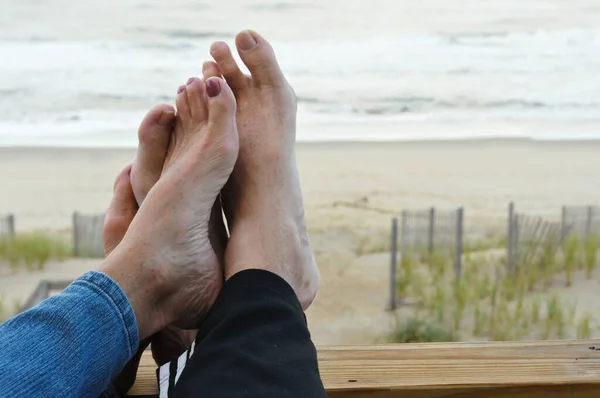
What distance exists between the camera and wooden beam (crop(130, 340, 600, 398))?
508 mm

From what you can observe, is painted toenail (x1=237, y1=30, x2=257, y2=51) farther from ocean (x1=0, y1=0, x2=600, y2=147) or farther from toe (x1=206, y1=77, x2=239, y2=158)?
ocean (x1=0, y1=0, x2=600, y2=147)

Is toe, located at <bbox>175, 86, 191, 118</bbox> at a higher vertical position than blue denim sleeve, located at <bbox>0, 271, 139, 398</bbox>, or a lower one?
higher

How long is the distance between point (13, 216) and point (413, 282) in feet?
2.72

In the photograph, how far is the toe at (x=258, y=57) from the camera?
0.83m

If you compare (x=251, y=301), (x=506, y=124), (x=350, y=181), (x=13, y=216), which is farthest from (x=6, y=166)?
(x=506, y=124)

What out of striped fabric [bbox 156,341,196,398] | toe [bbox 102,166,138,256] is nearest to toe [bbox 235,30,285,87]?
toe [bbox 102,166,138,256]

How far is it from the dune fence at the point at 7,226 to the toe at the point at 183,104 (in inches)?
23.5

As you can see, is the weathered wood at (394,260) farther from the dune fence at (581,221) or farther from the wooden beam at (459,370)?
the wooden beam at (459,370)

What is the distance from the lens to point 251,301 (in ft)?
1.65

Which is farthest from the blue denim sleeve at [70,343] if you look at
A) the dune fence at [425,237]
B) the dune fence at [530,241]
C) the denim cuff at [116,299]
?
the dune fence at [530,241]

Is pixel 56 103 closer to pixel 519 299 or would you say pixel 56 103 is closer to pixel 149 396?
pixel 149 396

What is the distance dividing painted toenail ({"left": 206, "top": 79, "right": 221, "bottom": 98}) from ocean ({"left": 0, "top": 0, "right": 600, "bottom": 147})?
37cm

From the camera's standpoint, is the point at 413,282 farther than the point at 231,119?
Yes

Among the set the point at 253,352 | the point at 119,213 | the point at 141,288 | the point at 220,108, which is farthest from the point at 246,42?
the point at 253,352
